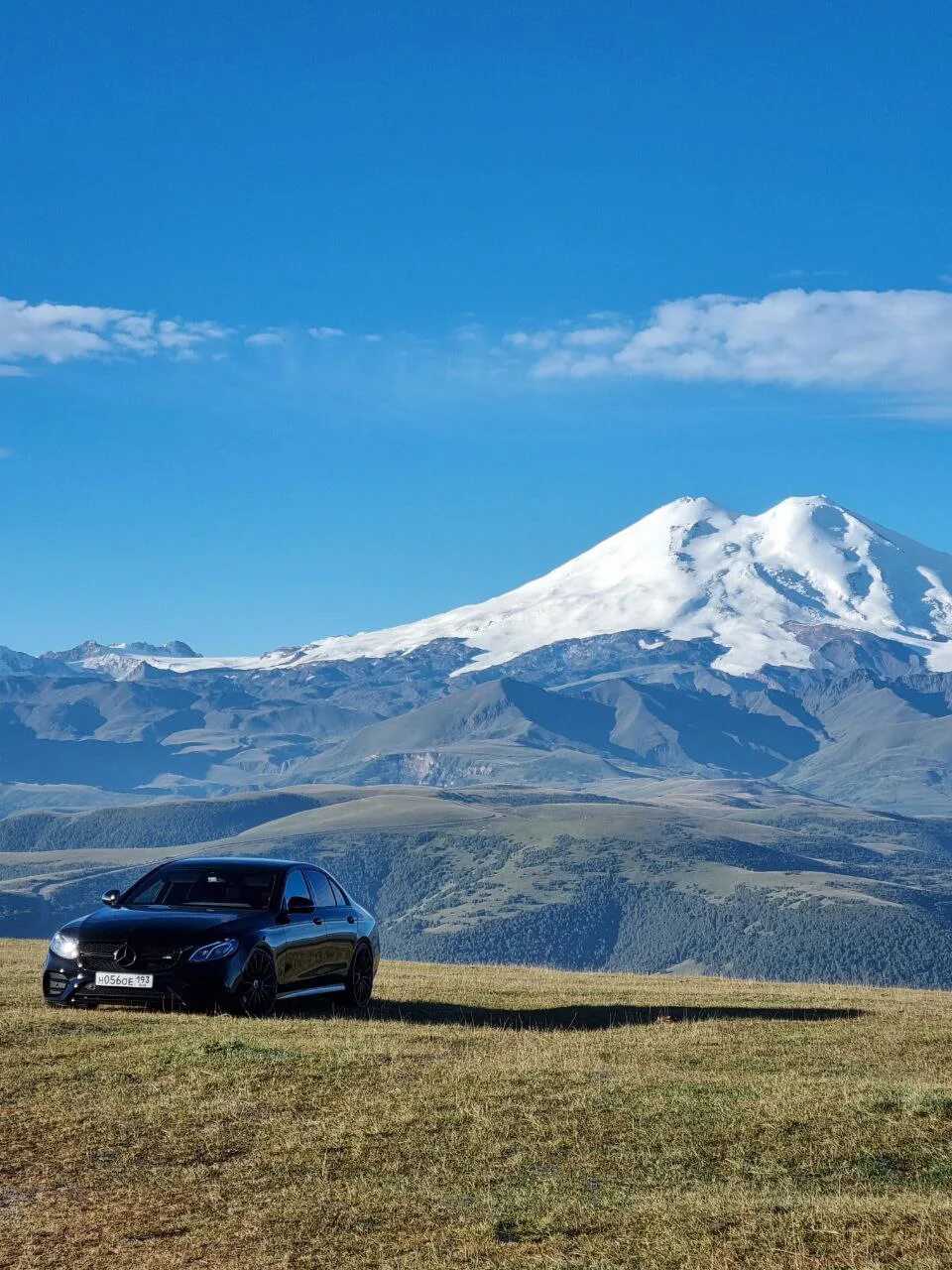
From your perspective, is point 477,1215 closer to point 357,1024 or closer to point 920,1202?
point 920,1202

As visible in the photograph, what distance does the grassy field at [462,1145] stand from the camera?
31.4 feet

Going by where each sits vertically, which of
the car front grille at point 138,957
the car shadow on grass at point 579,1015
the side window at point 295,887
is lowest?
the car shadow on grass at point 579,1015

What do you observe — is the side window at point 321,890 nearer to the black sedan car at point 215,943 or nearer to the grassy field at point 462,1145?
the black sedan car at point 215,943

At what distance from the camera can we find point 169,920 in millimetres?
19375

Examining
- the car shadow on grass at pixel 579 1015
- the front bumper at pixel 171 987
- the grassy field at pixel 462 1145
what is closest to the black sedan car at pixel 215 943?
the front bumper at pixel 171 987

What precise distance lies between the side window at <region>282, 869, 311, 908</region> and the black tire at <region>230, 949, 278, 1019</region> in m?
0.92

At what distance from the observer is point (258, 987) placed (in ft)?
64.3

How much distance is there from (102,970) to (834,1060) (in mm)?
8756

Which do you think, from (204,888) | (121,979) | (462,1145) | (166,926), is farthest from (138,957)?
(462,1145)

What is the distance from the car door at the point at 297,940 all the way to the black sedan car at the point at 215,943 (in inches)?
0.5

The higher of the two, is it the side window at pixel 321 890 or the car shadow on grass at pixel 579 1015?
the side window at pixel 321 890

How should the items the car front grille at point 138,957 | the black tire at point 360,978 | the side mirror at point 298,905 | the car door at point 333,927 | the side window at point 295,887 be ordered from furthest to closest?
the black tire at point 360,978, the car door at point 333,927, the side window at point 295,887, the side mirror at point 298,905, the car front grille at point 138,957

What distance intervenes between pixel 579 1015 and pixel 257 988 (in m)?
4.61

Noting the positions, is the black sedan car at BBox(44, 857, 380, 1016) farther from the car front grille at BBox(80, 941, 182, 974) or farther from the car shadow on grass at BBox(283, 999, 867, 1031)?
the car shadow on grass at BBox(283, 999, 867, 1031)
